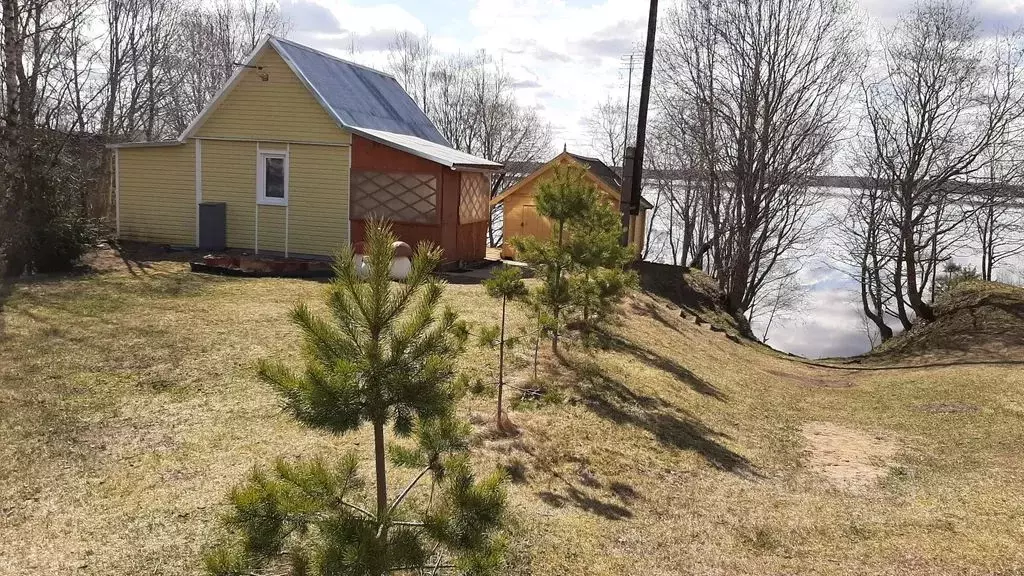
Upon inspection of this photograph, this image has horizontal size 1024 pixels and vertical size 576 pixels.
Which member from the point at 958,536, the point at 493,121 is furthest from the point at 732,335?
the point at 493,121

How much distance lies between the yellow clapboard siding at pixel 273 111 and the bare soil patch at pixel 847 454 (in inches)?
460

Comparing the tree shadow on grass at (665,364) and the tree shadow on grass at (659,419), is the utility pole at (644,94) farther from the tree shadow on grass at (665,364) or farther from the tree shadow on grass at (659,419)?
the tree shadow on grass at (659,419)

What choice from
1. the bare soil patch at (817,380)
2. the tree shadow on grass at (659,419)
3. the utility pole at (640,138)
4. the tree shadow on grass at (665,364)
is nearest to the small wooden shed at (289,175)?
the utility pole at (640,138)

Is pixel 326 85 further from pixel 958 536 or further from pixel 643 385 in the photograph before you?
pixel 958 536

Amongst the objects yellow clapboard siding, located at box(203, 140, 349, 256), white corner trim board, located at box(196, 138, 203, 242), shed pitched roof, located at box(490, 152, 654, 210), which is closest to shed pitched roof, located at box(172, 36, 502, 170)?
white corner trim board, located at box(196, 138, 203, 242)

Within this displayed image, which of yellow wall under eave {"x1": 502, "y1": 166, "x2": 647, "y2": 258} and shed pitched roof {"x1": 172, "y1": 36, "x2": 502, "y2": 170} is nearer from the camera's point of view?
shed pitched roof {"x1": 172, "y1": 36, "x2": 502, "y2": 170}

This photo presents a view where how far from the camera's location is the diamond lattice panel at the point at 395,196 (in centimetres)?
1672

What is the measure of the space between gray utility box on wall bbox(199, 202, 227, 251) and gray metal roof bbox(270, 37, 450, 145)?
3.66 metres

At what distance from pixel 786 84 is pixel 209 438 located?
1888 cm

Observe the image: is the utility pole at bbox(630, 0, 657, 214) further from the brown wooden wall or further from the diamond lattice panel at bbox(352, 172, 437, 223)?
the diamond lattice panel at bbox(352, 172, 437, 223)

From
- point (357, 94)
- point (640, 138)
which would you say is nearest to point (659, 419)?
point (640, 138)

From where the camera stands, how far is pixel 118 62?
103 feet

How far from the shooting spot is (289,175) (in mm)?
17406

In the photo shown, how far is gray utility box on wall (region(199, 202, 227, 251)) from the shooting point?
57.6ft
